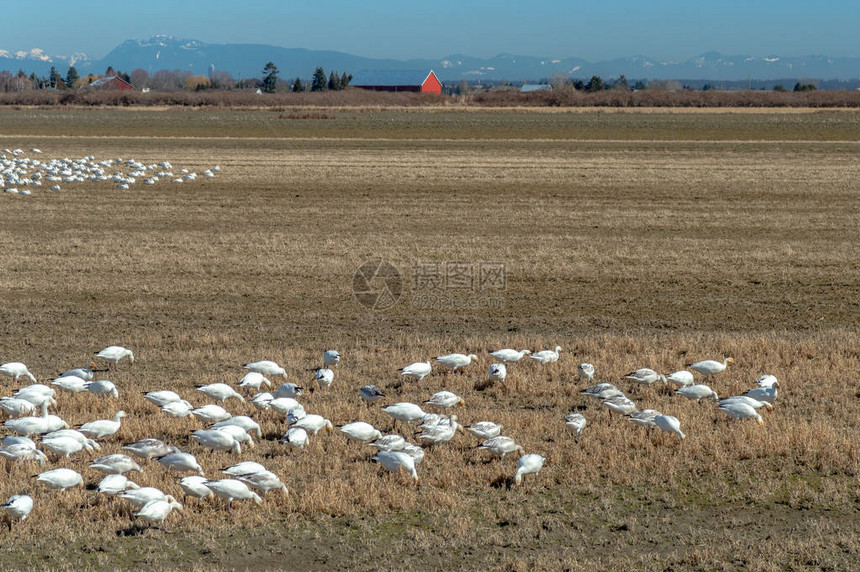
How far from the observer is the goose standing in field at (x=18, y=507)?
769 cm

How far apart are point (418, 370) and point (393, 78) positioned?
16426 centimetres

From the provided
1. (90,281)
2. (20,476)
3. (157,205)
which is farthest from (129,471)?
(157,205)

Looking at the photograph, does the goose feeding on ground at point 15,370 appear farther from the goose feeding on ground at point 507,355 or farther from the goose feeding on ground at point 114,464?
the goose feeding on ground at point 507,355

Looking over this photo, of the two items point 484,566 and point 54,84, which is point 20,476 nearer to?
point 484,566

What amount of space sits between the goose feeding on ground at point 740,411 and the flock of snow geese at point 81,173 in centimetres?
2790

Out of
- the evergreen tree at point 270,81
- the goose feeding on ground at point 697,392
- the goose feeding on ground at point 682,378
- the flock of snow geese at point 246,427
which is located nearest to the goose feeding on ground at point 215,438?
the flock of snow geese at point 246,427

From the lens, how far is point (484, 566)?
287 inches

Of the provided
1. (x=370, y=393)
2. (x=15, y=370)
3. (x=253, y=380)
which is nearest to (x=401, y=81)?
(x=15, y=370)

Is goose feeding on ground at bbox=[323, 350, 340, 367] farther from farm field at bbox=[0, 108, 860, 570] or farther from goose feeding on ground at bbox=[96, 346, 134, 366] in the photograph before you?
goose feeding on ground at bbox=[96, 346, 134, 366]

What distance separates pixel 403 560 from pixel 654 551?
2.10 m

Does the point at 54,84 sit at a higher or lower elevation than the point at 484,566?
higher

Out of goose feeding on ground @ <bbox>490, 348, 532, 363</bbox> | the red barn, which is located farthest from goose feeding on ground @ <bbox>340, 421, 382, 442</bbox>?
the red barn

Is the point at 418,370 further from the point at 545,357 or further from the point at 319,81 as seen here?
the point at 319,81

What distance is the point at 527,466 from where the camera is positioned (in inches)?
344
